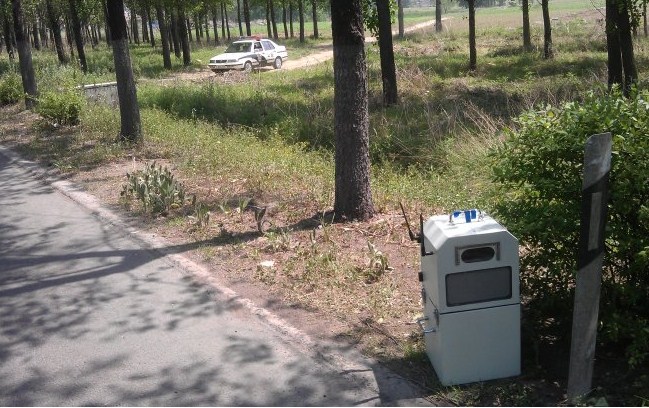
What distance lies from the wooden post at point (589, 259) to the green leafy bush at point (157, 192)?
18.9 feet

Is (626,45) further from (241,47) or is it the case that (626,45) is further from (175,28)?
(175,28)

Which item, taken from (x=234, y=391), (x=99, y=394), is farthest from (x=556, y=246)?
(x=99, y=394)

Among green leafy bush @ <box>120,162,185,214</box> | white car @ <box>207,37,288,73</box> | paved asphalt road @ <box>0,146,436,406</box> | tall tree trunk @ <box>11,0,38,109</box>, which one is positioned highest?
tall tree trunk @ <box>11,0,38,109</box>

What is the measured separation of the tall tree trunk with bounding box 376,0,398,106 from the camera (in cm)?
1812

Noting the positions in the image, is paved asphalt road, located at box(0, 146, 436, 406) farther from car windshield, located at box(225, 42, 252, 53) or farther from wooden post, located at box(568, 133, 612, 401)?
car windshield, located at box(225, 42, 252, 53)

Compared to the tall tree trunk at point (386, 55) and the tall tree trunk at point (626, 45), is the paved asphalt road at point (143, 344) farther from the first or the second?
the tall tree trunk at point (626, 45)

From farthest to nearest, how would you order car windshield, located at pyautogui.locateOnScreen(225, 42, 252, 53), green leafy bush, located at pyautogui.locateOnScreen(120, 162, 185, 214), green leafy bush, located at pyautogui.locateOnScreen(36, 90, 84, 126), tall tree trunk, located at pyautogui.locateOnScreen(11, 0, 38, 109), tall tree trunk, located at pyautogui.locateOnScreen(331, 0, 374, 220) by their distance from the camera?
car windshield, located at pyautogui.locateOnScreen(225, 42, 252, 53) < tall tree trunk, located at pyautogui.locateOnScreen(11, 0, 38, 109) < green leafy bush, located at pyautogui.locateOnScreen(36, 90, 84, 126) < green leafy bush, located at pyautogui.locateOnScreen(120, 162, 185, 214) < tall tree trunk, located at pyautogui.locateOnScreen(331, 0, 374, 220)

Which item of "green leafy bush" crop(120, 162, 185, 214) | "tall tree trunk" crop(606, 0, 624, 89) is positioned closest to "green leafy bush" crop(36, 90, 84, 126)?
"green leafy bush" crop(120, 162, 185, 214)

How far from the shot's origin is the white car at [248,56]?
34.5 metres

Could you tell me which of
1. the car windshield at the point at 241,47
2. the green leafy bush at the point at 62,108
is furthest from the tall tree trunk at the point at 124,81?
the car windshield at the point at 241,47

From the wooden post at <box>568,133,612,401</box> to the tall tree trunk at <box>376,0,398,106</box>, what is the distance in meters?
14.1

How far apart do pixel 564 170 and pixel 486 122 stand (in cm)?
697

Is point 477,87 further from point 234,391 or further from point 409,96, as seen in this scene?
point 234,391

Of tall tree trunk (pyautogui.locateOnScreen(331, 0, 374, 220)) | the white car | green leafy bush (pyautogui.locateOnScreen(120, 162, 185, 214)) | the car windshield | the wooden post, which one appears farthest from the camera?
the car windshield
